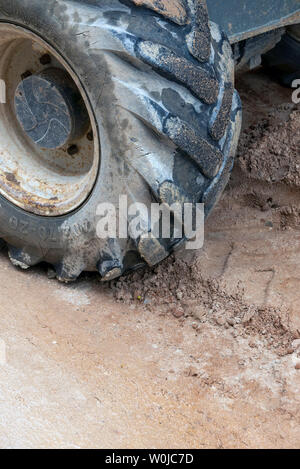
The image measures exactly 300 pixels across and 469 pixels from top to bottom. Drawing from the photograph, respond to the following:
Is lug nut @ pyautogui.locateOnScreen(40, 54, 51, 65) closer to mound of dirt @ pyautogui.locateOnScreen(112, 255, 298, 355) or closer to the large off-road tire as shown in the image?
the large off-road tire

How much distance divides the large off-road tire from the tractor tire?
1.08 m

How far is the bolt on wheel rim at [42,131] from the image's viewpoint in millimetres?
2363

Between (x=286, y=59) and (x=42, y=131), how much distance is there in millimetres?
1526

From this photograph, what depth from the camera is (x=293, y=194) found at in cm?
296

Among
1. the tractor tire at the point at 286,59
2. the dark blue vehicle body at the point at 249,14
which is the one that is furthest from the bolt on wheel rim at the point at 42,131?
the tractor tire at the point at 286,59

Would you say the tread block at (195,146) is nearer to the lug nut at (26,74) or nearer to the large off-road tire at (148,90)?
the large off-road tire at (148,90)

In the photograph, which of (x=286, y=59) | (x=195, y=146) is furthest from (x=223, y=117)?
(x=286, y=59)

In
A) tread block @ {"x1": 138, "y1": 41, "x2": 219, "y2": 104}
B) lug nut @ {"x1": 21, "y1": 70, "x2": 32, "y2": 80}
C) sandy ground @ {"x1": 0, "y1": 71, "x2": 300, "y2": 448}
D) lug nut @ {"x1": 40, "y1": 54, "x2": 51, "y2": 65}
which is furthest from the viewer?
lug nut @ {"x1": 21, "y1": 70, "x2": 32, "y2": 80}

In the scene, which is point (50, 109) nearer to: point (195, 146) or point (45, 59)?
point (45, 59)

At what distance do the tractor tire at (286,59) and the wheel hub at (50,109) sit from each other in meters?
1.32

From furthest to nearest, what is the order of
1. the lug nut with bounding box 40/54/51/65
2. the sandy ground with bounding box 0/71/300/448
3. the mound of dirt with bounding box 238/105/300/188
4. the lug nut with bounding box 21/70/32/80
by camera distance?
1. the mound of dirt with bounding box 238/105/300/188
2. the lug nut with bounding box 21/70/32/80
3. the lug nut with bounding box 40/54/51/65
4. the sandy ground with bounding box 0/71/300/448

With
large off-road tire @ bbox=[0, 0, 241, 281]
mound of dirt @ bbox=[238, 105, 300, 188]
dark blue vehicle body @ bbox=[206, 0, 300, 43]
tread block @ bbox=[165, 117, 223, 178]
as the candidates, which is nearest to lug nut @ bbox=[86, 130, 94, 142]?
large off-road tire @ bbox=[0, 0, 241, 281]

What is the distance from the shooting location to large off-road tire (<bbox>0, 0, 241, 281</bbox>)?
2.07m
